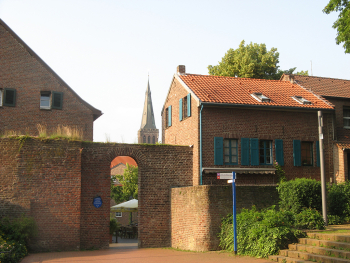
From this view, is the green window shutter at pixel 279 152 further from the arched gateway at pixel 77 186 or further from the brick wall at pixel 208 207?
the arched gateway at pixel 77 186

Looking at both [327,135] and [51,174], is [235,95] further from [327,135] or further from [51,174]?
[51,174]

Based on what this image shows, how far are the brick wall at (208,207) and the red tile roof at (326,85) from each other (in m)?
9.65

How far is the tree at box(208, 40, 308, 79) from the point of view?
30.7m

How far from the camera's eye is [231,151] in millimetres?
19156

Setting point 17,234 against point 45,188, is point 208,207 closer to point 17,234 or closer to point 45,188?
point 45,188

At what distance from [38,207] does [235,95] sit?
1058 cm

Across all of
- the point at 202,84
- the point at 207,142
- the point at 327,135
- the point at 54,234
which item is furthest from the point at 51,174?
the point at 327,135

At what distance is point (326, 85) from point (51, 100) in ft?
53.4

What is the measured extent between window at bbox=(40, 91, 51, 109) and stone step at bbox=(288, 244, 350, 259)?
16468mm

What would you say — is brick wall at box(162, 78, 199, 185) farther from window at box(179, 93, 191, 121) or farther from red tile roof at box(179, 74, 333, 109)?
red tile roof at box(179, 74, 333, 109)

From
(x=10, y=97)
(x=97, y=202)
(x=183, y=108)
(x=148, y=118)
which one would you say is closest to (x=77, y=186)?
(x=97, y=202)

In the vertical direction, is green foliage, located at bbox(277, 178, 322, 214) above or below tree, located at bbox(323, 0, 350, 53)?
below

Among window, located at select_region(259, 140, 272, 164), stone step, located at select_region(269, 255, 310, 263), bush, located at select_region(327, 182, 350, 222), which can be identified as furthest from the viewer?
window, located at select_region(259, 140, 272, 164)

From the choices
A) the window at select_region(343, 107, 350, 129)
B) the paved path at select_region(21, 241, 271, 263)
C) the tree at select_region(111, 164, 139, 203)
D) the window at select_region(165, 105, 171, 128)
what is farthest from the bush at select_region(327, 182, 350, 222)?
the tree at select_region(111, 164, 139, 203)
